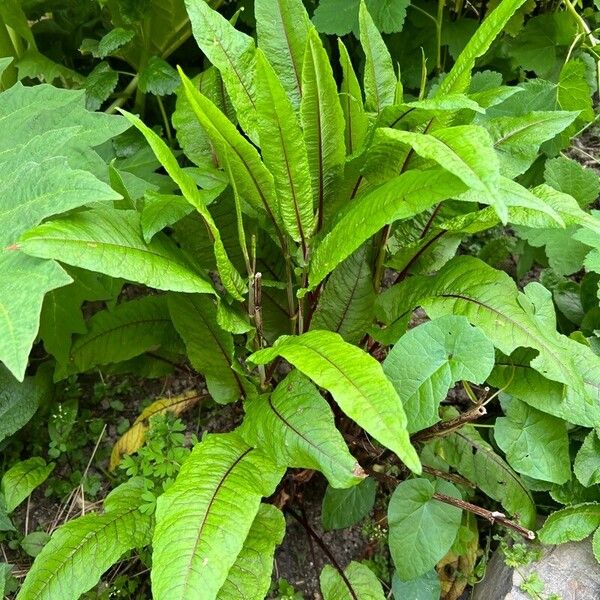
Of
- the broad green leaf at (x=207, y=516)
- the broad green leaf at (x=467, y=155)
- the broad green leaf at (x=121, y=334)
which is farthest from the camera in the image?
the broad green leaf at (x=121, y=334)

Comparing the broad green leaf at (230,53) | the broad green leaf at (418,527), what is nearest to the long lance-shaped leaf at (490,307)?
the broad green leaf at (418,527)

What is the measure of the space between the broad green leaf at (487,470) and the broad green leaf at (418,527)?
0.16 metres

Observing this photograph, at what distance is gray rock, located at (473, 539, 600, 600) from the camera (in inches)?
52.2

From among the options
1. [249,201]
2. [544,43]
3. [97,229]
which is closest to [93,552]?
[97,229]

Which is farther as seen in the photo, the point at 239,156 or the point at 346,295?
the point at 346,295

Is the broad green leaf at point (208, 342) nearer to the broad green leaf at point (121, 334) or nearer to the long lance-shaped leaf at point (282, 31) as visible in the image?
the broad green leaf at point (121, 334)

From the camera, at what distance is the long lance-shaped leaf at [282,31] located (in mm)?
1371

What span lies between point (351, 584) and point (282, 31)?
1194 millimetres

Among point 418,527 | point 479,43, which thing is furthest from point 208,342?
point 479,43

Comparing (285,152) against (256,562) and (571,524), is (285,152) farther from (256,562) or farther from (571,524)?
(571,524)

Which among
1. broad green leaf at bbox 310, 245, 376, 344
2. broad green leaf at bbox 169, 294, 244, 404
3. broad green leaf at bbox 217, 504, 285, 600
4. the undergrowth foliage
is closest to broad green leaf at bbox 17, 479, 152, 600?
the undergrowth foliage

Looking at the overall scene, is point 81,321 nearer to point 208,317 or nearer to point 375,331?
point 208,317

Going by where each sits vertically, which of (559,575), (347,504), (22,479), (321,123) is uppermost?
(321,123)

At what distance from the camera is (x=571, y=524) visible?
4.44ft
